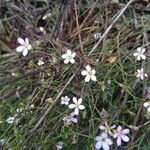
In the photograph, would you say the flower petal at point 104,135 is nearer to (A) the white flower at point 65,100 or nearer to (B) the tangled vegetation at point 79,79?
(B) the tangled vegetation at point 79,79

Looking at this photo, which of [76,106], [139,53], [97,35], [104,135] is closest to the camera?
[104,135]

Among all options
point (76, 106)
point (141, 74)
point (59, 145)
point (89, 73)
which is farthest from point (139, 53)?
point (59, 145)

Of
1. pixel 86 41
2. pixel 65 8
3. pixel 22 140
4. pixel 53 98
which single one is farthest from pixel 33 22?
pixel 22 140

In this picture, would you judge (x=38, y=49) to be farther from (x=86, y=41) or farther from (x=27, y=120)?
(x=27, y=120)

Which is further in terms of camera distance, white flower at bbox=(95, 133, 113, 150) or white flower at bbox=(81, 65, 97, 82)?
white flower at bbox=(81, 65, 97, 82)

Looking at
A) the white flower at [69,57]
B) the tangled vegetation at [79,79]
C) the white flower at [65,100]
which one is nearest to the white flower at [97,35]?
the tangled vegetation at [79,79]

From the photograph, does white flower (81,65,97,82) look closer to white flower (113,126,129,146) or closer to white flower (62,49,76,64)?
white flower (62,49,76,64)

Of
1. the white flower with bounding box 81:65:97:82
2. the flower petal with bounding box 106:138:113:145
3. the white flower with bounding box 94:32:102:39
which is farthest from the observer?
the white flower with bounding box 94:32:102:39

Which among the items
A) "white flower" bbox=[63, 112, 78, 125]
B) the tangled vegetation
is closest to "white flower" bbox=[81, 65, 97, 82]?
the tangled vegetation

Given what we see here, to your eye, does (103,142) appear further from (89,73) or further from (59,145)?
(89,73)
